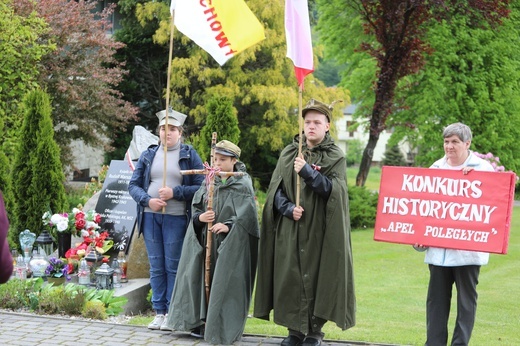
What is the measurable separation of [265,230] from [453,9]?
19971mm

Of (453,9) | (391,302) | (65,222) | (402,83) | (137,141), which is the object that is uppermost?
(453,9)

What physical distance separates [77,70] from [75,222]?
358 inches

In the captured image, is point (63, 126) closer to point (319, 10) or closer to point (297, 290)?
point (319, 10)

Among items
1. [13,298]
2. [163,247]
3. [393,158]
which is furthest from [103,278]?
[393,158]

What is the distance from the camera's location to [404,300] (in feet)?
35.4

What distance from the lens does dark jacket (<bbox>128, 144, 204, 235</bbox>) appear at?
7.71 m

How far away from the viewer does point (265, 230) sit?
6.95 meters

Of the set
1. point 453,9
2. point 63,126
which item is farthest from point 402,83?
point 63,126

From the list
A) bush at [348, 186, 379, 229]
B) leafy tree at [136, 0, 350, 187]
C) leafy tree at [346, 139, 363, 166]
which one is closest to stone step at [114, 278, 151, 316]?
bush at [348, 186, 379, 229]

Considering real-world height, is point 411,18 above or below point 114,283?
above

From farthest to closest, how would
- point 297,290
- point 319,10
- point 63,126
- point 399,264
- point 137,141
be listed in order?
point 319,10 < point 63,126 < point 399,264 < point 137,141 < point 297,290

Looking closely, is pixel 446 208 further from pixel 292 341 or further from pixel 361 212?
pixel 361 212

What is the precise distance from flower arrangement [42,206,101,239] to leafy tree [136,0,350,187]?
499 inches

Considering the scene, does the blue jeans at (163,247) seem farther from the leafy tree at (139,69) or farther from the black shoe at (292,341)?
the leafy tree at (139,69)
